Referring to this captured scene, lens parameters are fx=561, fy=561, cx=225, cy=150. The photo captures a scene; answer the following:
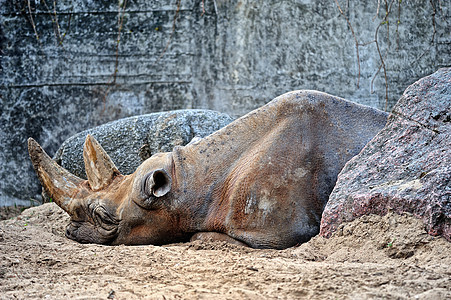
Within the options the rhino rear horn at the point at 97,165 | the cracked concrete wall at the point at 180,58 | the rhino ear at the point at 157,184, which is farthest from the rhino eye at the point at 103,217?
the cracked concrete wall at the point at 180,58

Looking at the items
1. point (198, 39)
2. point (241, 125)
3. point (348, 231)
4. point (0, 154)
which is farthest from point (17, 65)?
point (348, 231)

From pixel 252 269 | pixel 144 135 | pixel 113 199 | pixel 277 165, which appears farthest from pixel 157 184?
pixel 144 135

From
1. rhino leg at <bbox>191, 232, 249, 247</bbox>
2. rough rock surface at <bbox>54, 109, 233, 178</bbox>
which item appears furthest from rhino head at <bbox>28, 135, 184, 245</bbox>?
rough rock surface at <bbox>54, 109, 233, 178</bbox>

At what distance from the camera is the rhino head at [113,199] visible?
3.81 meters

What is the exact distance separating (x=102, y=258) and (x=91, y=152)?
1138 millimetres

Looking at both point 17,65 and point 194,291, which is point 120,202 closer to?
point 194,291

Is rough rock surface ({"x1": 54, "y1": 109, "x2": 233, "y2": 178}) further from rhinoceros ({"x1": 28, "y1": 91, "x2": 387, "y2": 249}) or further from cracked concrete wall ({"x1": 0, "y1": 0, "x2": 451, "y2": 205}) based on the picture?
rhinoceros ({"x1": 28, "y1": 91, "x2": 387, "y2": 249})

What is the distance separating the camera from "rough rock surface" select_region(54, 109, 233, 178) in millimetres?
5762

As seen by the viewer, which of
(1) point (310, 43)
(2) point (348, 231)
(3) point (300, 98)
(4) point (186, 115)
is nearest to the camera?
(2) point (348, 231)

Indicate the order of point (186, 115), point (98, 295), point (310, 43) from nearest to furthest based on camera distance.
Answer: point (98, 295)
point (186, 115)
point (310, 43)

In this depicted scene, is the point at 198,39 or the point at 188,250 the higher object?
the point at 198,39

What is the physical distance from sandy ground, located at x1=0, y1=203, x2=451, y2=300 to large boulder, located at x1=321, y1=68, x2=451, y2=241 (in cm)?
8

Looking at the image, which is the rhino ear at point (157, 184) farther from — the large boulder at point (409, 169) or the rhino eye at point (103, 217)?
the large boulder at point (409, 169)

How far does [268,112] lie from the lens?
390 centimetres
